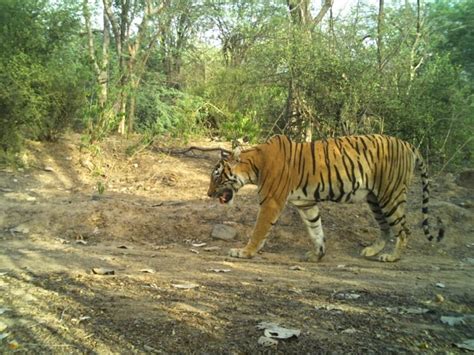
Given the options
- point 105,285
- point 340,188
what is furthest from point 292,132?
point 105,285

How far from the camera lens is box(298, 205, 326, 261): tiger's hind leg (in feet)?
22.5

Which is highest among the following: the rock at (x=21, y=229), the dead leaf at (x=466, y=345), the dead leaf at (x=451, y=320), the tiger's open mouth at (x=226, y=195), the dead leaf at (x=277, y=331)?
the tiger's open mouth at (x=226, y=195)

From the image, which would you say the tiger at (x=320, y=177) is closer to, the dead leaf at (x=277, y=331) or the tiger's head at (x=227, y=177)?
the tiger's head at (x=227, y=177)

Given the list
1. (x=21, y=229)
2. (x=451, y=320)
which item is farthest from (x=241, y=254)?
(x=21, y=229)

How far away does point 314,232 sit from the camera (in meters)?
6.99

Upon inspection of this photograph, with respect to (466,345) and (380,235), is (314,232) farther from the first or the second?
(466,345)

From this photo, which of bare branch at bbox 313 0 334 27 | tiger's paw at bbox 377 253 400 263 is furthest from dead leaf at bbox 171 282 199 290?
bare branch at bbox 313 0 334 27

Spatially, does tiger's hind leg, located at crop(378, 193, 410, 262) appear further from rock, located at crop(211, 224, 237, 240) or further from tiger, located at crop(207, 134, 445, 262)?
rock, located at crop(211, 224, 237, 240)

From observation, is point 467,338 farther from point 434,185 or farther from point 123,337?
point 434,185

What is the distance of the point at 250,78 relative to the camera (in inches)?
497

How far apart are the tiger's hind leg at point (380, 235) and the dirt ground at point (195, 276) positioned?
1.03 feet

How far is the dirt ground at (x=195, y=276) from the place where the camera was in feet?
11.0

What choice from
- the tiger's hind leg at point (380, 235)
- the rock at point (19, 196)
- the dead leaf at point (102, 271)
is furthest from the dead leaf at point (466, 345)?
the rock at point (19, 196)

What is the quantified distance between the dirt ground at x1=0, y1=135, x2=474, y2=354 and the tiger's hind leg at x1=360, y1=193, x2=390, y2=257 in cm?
31
